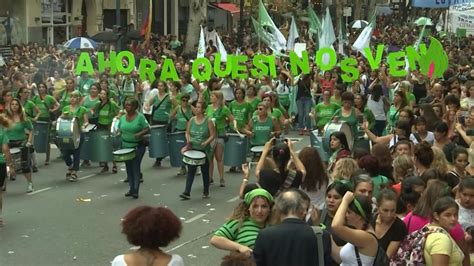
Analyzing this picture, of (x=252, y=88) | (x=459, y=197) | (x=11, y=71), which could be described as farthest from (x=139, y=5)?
(x=459, y=197)

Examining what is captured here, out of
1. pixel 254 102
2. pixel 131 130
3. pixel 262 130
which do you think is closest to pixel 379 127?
pixel 254 102

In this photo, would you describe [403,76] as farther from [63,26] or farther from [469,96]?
[63,26]

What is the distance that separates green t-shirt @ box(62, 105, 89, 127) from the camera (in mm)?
16094

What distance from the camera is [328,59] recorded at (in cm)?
2162

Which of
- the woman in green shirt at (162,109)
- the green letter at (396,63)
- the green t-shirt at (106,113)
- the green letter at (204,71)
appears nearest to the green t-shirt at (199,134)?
the green t-shirt at (106,113)

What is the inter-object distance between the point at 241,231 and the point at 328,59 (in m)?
15.1

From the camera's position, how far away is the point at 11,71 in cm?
2402

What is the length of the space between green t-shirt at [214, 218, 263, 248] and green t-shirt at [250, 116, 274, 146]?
8.34 metres

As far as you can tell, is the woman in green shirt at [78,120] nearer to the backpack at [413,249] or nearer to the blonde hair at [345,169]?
the blonde hair at [345,169]

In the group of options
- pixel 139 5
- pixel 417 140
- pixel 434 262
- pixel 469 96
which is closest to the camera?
pixel 434 262

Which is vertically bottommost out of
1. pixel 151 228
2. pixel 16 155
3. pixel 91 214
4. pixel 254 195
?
pixel 91 214

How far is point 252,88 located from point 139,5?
121ft

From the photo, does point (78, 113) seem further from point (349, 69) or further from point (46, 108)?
point (349, 69)

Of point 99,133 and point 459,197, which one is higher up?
point 459,197
